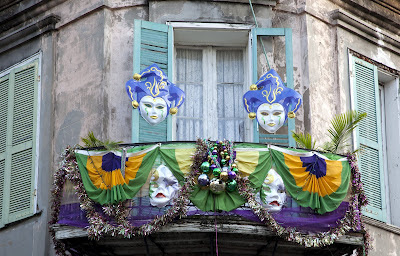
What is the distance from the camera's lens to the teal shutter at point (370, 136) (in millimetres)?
17312

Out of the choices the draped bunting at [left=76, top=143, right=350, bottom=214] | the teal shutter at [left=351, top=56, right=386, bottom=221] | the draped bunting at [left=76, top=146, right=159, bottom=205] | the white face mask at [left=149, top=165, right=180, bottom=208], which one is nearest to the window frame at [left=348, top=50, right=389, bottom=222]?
the teal shutter at [left=351, top=56, right=386, bottom=221]

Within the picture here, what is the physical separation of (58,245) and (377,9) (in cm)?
632

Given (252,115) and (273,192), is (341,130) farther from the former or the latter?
(273,192)

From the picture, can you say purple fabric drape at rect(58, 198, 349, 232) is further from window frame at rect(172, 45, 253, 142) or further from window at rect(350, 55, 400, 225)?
window at rect(350, 55, 400, 225)

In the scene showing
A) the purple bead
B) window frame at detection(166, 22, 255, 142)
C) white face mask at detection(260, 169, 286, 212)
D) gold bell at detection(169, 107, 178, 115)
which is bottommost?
white face mask at detection(260, 169, 286, 212)

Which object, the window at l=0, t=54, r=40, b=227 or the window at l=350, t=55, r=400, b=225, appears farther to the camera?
the window at l=350, t=55, r=400, b=225

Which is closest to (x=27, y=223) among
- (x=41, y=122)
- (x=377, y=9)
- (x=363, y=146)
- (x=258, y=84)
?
(x=41, y=122)

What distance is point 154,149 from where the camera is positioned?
15156 millimetres

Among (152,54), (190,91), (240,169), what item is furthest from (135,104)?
(240,169)

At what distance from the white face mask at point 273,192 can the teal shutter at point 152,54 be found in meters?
1.79

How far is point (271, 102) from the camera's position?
16.1 metres

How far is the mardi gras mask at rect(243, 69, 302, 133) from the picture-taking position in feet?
52.7

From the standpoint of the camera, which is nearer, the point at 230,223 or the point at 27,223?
the point at 230,223

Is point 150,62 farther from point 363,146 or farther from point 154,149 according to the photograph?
point 363,146
